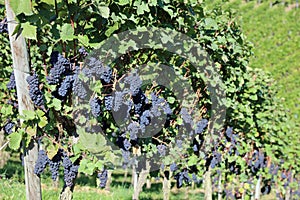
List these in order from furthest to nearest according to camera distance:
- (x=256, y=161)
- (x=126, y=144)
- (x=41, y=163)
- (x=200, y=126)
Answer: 1. (x=256, y=161)
2. (x=200, y=126)
3. (x=126, y=144)
4. (x=41, y=163)

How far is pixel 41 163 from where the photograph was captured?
7.45 ft

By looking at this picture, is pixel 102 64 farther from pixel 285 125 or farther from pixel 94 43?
pixel 285 125

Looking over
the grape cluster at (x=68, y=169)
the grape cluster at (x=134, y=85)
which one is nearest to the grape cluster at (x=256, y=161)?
the grape cluster at (x=134, y=85)

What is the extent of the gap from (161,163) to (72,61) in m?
1.77

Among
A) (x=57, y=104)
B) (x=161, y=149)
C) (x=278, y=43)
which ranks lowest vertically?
(x=161, y=149)

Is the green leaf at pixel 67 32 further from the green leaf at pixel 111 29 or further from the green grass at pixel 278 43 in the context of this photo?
the green grass at pixel 278 43

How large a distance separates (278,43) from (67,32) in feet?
61.8

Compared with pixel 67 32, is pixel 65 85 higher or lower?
lower

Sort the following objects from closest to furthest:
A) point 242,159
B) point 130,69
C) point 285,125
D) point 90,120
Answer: point 90,120, point 130,69, point 242,159, point 285,125

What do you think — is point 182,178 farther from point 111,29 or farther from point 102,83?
point 111,29

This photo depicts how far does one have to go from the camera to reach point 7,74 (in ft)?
15.7

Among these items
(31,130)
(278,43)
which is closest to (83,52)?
(31,130)

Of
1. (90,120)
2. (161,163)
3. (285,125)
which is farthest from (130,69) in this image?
(285,125)

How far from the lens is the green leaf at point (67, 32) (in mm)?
2236
